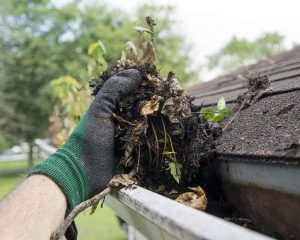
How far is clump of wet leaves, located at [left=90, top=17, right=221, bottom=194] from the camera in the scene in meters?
1.34

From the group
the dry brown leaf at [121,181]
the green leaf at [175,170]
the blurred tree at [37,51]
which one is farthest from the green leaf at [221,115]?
the blurred tree at [37,51]

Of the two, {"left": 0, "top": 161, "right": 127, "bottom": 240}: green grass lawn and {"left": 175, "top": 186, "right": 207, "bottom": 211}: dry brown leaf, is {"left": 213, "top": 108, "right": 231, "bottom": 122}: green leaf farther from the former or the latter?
{"left": 0, "top": 161, "right": 127, "bottom": 240}: green grass lawn

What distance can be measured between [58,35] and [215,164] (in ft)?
59.6

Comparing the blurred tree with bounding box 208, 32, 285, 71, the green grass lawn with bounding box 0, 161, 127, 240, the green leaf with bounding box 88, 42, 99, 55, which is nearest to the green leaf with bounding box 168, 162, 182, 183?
the green leaf with bounding box 88, 42, 99, 55

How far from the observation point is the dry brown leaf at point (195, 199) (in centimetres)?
124

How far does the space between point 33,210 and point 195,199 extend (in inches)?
20.3

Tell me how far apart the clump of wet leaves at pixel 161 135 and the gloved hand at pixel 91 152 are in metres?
0.04

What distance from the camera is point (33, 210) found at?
1203 millimetres

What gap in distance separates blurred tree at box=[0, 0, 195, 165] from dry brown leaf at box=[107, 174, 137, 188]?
53.3ft

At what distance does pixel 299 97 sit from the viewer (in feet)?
4.52

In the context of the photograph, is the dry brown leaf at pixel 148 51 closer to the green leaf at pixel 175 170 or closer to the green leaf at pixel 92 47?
the green leaf at pixel 175 170

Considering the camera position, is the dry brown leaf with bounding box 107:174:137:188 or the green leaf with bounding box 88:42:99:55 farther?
the green leaf with bounding box 88:42:99:55

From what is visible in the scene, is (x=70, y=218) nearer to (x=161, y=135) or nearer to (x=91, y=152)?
(x=91, y=152)

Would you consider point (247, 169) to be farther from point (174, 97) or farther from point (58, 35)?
point (58, 35)
